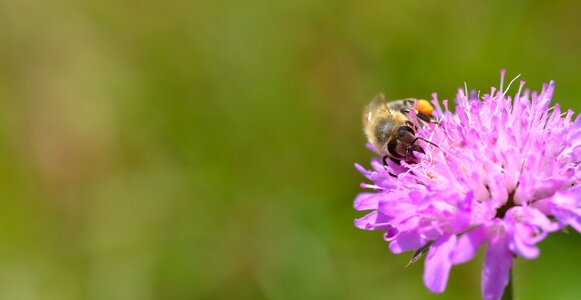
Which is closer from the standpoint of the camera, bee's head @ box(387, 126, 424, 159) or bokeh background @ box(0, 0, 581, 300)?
bee's head @ box(387, 126, 424, 159)

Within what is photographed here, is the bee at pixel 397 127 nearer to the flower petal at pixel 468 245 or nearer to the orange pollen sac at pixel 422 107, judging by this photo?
the orange pollen sac at pixel 422 107

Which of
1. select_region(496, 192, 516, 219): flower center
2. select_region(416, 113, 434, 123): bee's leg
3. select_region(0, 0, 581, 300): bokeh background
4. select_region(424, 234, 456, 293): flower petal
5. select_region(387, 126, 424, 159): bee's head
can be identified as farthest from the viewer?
select_region(0, 0, 581, 300): bokeh background

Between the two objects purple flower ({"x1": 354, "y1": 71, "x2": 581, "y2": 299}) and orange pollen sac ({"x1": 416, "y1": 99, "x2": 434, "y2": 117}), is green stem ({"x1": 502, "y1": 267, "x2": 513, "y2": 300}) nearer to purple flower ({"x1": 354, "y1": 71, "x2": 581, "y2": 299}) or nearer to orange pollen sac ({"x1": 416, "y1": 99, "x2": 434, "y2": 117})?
A: purple flower ({"x1": 354, "y1": 71, "x2": 581, "y2": 299})

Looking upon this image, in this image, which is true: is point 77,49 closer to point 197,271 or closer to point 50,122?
point 50,122

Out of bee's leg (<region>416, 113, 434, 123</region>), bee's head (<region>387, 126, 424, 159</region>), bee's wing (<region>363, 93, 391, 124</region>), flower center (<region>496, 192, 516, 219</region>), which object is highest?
bee's wing (<region>363, 93, 391, 124</region>)

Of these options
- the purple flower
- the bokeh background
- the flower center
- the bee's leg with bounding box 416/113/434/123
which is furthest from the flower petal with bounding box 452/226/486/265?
the bokeh background

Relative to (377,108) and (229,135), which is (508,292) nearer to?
(377,108)

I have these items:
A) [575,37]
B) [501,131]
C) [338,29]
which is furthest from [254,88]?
[501,131]
